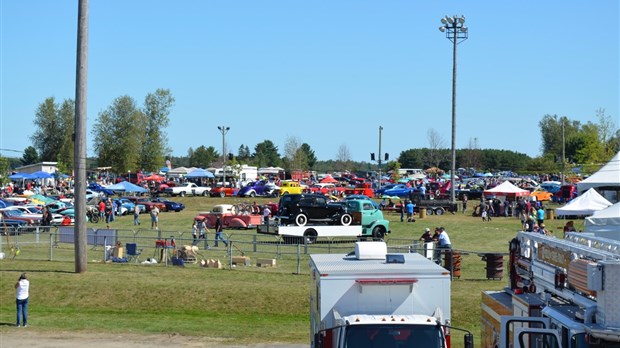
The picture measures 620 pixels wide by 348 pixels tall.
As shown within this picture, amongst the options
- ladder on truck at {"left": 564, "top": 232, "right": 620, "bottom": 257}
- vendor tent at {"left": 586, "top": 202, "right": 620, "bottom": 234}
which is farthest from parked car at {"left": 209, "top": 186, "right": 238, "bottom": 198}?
ladder on truck at {"left": 564, "top": 232, "right": 620, "bottom": 257}

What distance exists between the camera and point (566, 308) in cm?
1002

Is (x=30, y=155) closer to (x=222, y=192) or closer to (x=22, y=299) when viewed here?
(x=222, y=192)

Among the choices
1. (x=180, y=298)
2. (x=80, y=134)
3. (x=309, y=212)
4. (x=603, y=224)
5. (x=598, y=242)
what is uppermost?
(x=80, y=134)

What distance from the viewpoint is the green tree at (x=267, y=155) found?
583 ft

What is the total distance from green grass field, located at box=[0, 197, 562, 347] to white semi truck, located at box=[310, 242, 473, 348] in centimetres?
896

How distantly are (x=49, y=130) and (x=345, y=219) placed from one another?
97418 millimetres

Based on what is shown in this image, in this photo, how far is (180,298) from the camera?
25.4m

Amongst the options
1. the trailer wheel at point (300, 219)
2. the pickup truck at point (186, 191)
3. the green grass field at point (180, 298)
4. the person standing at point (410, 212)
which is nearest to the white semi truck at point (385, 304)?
the green grass field at point (180, 298)

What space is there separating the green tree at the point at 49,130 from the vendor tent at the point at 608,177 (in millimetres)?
103038

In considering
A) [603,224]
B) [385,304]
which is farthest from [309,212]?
[385,304]

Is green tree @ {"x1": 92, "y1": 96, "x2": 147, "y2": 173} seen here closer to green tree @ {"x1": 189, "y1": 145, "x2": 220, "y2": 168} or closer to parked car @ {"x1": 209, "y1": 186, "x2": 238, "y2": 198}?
parked car @ {"x1": 209, "y1": 186, "x2": 238, "y2": 198}

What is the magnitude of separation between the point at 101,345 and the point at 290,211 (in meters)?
23.8

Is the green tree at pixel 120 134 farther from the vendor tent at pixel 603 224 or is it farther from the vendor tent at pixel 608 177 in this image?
the vendor tent at pixel 603 224

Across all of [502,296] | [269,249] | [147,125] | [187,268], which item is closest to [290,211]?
[269,249]
